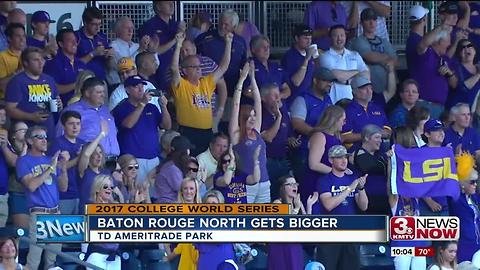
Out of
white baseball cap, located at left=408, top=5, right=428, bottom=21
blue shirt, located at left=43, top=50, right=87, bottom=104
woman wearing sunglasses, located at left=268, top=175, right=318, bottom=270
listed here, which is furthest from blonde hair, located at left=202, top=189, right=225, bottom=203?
white baseball cap, located at left=408, top=5, right=428, bottom=21

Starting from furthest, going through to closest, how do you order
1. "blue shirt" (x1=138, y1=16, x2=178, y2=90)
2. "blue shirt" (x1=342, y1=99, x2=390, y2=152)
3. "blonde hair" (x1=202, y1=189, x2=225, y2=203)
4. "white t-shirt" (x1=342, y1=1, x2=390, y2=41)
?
1. "white t-shirt" (x1=342, y1=1, x2=390, y2=41)
2. "blue shirt" (x1=138, y1=16, x2=178, y2=90)
3. "blue shirt" (x1=342, y1=99, x2=390, y2=152)
4. "blonde hair" (x1=202, y1=189, x2=225, y2=203)

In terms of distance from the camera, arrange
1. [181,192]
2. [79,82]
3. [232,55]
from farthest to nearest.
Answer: [232,55], [79,82], [181,192]

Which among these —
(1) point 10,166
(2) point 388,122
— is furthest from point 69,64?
(2) point 388,122

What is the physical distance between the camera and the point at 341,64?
731 inches

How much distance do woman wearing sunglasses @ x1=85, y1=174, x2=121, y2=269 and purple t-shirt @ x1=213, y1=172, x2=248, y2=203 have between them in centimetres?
Answer: 116

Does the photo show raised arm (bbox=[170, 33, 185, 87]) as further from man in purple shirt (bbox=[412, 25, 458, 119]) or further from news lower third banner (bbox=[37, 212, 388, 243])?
man in purple shirt (bbox=[412, 25, 458, 119])

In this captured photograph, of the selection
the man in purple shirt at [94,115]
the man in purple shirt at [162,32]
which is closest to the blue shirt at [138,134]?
the man in purple shirt at [94,115]

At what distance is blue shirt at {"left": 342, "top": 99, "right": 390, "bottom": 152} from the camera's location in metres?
17.9

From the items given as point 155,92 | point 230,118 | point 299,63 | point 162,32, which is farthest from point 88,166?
point 299,63

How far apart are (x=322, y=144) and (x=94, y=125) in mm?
2139

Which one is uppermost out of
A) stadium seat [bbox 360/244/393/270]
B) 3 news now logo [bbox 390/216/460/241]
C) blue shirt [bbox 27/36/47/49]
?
blue shirt [bbox 27/36/47/49]

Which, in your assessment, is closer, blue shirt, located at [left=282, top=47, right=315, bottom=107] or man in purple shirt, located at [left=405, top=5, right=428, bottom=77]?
blue shirt, located at [left=282, top=47, right=315, bottom=107]

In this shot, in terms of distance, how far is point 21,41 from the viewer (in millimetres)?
17594

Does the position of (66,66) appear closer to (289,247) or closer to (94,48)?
(94,48)
